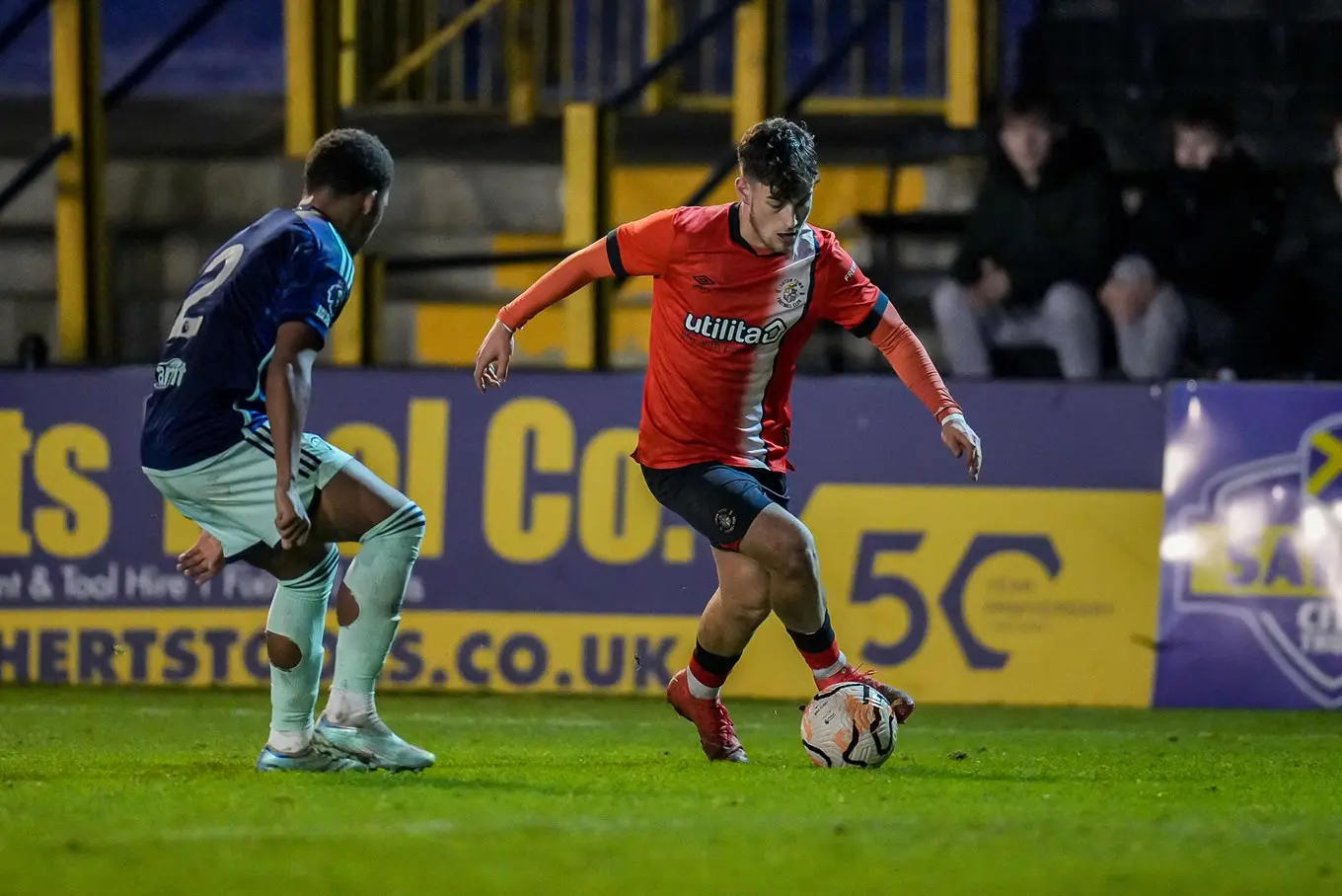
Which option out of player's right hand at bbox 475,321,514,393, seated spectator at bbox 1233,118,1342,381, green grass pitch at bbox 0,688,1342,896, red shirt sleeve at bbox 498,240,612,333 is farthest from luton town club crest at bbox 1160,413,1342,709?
player's right hand at bbox 475,321,514,393

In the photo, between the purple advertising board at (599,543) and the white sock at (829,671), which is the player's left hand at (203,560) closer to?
the white sock at (829,671)

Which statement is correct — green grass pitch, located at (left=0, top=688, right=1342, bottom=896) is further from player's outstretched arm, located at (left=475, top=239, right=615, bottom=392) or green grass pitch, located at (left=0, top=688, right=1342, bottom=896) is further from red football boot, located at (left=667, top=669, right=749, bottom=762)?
player's outstretched arm, located at (left=475, top=239, right=615, bottom=392)

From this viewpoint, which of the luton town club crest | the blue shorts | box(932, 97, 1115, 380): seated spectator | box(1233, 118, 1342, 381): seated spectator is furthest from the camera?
box(932, 97, 1115, 380): seated spectator

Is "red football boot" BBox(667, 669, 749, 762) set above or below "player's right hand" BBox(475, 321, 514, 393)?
below

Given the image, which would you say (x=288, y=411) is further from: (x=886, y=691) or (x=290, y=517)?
(x=886, y=691)

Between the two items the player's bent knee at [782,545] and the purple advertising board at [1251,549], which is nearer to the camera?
the player's bent knee at [782,545]

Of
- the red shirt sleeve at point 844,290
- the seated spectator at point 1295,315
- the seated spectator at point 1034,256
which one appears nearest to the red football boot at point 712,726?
the red shirt sleeve at point 844,290

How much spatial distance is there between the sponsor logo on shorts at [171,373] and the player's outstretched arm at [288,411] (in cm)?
37

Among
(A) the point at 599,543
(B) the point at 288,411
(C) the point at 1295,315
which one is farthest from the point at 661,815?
(C) the point at 1295,315

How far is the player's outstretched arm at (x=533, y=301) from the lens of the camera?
653cm

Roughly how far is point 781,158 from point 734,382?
0.80 meters

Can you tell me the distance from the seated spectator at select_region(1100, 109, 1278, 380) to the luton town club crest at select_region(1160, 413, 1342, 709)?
4.11ft

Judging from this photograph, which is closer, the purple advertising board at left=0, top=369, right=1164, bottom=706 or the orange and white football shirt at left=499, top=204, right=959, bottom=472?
the orange and white football shirt at left=499, top=204, right=959, bottom=472

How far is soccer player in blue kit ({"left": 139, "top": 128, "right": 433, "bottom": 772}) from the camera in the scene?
237 inches
